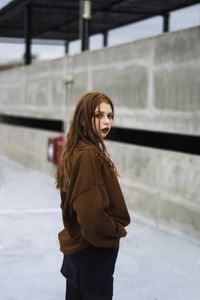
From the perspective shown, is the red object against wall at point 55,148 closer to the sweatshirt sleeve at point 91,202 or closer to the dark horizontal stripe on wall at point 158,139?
the dark horizontal stripe on wall at point 158,139

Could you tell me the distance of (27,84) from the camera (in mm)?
12953

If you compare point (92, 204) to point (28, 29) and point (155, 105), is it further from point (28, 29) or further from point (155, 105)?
point (28, 29)

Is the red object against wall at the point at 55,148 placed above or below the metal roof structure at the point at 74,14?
below

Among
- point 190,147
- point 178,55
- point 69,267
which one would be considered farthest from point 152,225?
point 69,267

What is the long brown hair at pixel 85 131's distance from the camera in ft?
8.11

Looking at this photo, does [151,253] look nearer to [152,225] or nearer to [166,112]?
[152,225]

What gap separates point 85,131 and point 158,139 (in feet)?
15.9

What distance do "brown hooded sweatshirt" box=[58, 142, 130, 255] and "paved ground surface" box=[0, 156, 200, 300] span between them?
189cm

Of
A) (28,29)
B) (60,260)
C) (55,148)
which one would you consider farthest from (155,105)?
(28,29)

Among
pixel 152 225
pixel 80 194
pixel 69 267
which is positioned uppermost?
pixel 80 194

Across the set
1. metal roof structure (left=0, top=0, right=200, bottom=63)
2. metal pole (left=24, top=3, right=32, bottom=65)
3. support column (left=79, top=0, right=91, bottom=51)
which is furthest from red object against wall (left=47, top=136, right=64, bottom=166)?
metal pole (left=24, top=3, right=32, bottom=65)

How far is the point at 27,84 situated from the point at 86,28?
114 inches

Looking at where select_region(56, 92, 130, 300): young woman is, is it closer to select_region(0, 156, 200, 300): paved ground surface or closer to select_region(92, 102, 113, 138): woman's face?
select_region(92, 102, 113, 138): woman's face

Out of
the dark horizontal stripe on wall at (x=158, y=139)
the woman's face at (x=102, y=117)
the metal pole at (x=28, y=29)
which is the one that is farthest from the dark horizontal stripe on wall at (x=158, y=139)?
the metal pole at (x=28, y=29)
